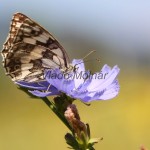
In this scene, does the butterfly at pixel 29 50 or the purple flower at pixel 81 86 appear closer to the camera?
the purple flower at pixel 81 86

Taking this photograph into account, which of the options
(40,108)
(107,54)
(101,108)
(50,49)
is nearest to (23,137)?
(101,108)

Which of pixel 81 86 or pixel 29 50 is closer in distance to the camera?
pixel 81 86

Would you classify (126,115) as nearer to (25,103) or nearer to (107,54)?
(25,103)

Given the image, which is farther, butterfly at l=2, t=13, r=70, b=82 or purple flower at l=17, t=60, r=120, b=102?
butterfly at l=2, t=13, r=70, b=82
